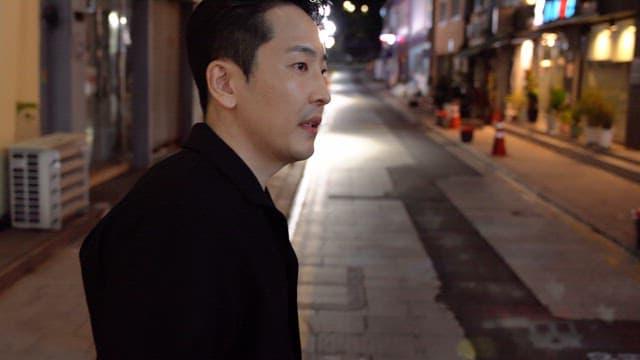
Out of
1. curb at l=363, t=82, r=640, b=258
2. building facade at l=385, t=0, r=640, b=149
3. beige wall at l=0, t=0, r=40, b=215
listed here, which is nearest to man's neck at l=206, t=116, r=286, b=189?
beige wall at l=0, t=0, r=40, b=215

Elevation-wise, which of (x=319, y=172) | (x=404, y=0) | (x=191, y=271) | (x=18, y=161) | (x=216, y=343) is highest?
(x=404, y=0)

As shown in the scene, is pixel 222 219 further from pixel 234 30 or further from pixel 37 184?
pixel 37 184

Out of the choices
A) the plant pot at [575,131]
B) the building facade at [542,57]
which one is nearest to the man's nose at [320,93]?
the building facade at [542,57]

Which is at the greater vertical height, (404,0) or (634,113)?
(404,0)

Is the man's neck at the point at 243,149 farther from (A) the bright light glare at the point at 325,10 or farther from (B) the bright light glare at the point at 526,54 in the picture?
(B) the bright light glare at the point at 526,54

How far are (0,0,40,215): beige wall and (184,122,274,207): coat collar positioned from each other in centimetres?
724

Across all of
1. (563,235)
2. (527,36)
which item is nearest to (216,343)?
(563,235)

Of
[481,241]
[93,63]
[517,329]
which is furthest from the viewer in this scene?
[93,63]

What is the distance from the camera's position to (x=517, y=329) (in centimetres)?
639

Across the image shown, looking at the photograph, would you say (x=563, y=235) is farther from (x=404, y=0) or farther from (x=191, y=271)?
(x=404, y=0)

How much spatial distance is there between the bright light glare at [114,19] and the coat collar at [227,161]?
1246 cm

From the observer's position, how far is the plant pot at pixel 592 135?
1907cm

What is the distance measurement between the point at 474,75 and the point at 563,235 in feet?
89.9

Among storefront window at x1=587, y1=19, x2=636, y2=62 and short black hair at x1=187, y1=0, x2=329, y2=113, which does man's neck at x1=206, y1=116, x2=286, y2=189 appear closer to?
short black hair at x1=187, y1=0, x2=329, y2=113
